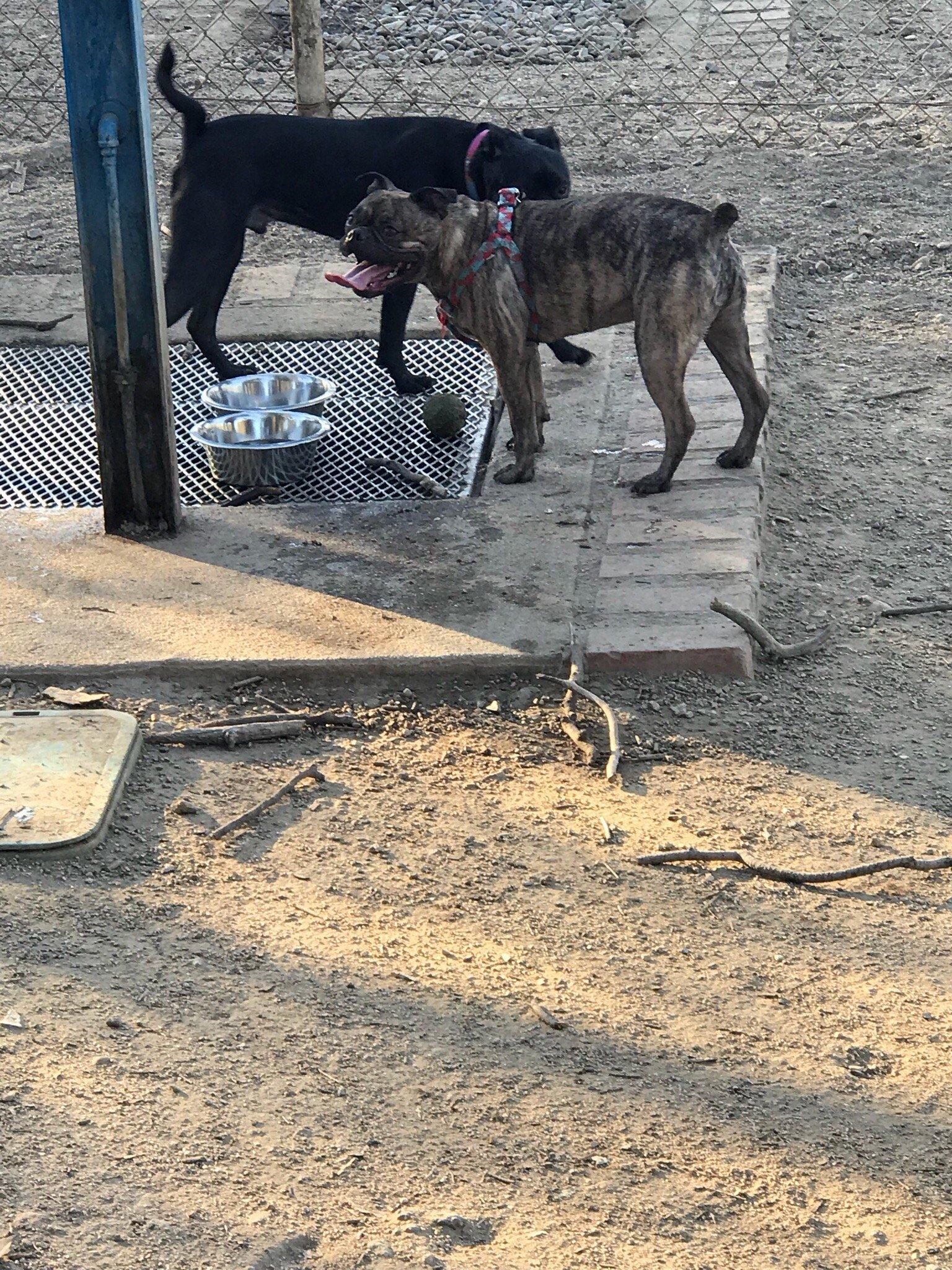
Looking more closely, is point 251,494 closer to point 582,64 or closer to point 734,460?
point 734,460

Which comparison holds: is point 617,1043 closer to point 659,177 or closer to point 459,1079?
point 459,1079

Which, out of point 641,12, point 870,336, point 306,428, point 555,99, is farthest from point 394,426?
point 641,12

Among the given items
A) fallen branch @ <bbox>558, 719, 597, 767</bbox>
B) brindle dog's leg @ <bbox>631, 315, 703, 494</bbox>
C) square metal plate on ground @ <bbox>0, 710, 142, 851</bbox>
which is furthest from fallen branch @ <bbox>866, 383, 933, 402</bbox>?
square metal plate on ground @ <bbox>0, 710, 142, 851</bbox>

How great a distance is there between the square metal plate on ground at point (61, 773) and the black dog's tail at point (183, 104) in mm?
2324

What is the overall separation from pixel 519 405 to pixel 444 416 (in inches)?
18.1

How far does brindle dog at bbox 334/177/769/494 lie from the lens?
13.5ft

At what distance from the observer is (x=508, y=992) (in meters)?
2.52

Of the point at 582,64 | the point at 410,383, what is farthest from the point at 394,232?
the point at 582,64

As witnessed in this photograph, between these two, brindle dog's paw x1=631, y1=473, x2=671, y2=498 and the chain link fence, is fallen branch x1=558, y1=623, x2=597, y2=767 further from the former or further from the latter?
the chain link fence

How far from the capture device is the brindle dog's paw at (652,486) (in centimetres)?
432

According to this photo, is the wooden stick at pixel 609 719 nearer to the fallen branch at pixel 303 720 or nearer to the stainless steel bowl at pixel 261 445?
the fallen branch at pixel 303 720

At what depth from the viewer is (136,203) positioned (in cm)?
390

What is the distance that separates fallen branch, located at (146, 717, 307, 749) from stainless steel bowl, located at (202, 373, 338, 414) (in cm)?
183

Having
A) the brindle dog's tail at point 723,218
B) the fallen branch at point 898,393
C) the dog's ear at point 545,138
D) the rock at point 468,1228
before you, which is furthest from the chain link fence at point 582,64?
the rock at point 468,1228
